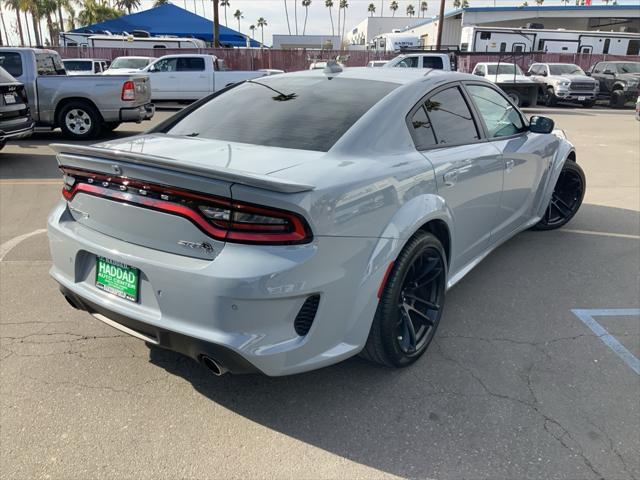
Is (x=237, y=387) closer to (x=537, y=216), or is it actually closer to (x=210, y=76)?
(x=537, y=216)

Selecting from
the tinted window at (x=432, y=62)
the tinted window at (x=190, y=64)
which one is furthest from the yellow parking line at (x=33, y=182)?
the tinted window at (x=432, y=62)

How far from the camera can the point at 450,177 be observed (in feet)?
10.3

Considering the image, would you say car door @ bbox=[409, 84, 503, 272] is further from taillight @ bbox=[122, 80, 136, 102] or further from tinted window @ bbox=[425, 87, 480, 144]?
taillight @ bbox=[122, 80, 136, 102]

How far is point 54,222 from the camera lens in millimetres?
2793

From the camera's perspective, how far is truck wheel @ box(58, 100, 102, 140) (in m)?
10.6

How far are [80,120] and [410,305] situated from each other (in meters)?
9.83

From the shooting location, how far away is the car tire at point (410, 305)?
267 cm

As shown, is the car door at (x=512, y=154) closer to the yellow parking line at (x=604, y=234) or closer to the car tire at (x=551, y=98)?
the yellow parking line at (x=604, y=234)

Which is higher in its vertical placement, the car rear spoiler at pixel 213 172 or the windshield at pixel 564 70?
the windshield at pixel 564 70

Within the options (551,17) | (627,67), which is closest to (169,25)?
(627,67)

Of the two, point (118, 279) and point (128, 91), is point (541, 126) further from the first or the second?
point (128, 91)

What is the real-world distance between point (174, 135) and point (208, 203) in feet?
3.89

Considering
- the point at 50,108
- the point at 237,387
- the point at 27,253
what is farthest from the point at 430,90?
Result: the point at 50,108

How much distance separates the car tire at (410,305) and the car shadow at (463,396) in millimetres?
168
